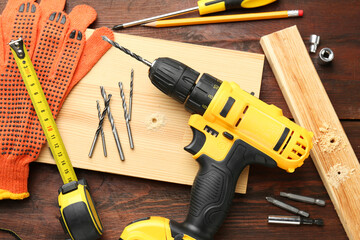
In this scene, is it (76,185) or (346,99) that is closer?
(76,185)

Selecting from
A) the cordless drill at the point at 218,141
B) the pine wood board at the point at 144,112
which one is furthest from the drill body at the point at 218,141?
the pine wood board at the point at 144,112

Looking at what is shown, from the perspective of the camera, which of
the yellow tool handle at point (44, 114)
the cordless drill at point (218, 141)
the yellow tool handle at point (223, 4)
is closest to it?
the cordless drill at point (218, 141)

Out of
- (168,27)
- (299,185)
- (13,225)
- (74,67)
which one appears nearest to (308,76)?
(299,185)

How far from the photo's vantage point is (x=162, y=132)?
123cm

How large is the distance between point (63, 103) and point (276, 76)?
0.79 metres

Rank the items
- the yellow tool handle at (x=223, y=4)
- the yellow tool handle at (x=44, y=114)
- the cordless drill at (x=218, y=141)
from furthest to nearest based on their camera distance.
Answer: the yellow tool handle at (x=223, y=4) < the yellow tool handle at (x=44, y=114) < the cordless drill at (x=218, y=141)

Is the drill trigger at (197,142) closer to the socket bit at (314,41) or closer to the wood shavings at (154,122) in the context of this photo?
the wood shavings at (154,122)

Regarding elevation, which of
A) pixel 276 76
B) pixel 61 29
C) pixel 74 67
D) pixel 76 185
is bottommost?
pixel 76 185

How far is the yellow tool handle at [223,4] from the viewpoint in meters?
1.26

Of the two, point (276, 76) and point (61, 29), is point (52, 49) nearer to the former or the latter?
point (61, 29)

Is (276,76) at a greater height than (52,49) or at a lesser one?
lesser

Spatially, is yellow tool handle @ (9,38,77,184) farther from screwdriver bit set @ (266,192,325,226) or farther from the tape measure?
screwdriver bit set @ (266,192,325,226)

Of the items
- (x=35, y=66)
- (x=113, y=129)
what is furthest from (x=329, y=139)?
(x=35, y=66)

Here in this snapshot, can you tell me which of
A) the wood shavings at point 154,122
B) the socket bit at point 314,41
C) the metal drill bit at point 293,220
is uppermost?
the socket bit at point 314,41
